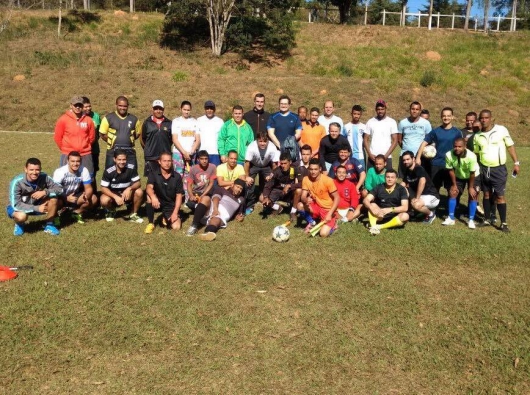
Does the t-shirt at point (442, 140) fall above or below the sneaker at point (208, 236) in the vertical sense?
above

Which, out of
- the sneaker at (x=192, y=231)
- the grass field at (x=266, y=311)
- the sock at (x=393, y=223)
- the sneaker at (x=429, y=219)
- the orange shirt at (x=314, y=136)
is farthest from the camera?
the orange shirt at (x=314, y=136)

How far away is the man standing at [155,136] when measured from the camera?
8.52 meters

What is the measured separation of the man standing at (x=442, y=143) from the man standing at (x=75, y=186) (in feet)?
19.2

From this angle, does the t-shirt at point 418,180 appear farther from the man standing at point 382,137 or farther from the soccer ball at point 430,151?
the man standing at point 382,137

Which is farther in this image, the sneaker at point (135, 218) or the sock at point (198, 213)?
the sneaker at point (135, 218)

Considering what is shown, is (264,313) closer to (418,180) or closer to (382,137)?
(418,180)

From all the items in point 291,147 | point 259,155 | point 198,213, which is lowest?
point 198,213

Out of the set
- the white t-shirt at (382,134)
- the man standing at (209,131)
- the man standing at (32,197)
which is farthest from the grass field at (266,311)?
the man standing at (209,131)

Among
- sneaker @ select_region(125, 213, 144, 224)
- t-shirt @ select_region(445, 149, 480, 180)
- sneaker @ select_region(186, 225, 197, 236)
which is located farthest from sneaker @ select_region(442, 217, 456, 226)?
sneaker @ select_region(125, 213, 144, 224)

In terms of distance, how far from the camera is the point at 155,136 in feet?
28.0

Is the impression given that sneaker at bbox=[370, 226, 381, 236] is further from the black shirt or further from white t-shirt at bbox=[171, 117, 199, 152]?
white t-shirt at bbox=[171, 117, 199, 152]

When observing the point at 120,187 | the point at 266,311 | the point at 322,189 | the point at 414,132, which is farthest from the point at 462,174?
the point at 120,187

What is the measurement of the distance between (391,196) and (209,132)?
3.75m

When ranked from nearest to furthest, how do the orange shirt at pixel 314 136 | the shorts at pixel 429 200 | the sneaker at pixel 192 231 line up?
the sneaker at pixel 192 231 → the shorts at pixel 429 200 → the orange shirt at pixel 314 136
